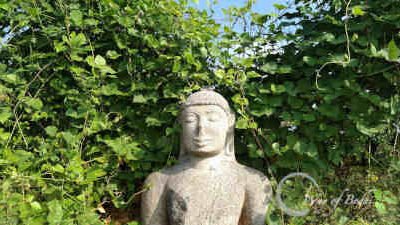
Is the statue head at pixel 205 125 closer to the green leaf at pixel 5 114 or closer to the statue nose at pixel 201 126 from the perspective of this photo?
the statue nose at pixel 201 126

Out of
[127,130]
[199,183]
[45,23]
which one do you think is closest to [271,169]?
[199,183]

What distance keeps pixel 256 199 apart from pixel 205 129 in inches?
21.5

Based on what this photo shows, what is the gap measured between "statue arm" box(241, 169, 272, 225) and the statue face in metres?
0.29

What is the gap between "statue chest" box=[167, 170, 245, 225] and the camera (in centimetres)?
275

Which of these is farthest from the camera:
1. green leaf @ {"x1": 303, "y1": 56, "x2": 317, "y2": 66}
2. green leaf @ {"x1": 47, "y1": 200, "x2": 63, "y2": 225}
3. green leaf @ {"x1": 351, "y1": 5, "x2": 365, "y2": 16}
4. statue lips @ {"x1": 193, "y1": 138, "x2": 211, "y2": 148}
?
green leaf @ {"x1": 303, "y1": 56, "x2": 317, "y2": 66}

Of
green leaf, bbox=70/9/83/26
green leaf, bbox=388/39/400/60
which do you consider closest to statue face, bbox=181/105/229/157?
green leaf, bbox=70/9/83/26

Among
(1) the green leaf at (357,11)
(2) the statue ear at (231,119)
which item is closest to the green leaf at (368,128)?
(1) the green leaf at (357,11)

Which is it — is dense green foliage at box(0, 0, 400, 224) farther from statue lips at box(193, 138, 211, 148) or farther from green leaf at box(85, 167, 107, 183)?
statue lips at box(193, 138, 211, 148)

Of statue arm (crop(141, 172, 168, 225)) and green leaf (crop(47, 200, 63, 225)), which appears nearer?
green leaf (crop(47, 200, 63, 225))

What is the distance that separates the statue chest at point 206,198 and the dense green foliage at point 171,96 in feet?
0.86

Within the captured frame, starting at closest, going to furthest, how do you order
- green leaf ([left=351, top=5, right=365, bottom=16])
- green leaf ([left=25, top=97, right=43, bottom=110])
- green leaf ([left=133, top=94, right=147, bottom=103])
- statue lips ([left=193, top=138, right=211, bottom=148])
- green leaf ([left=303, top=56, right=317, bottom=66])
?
green leaf ([left=351, top=5, right=365, bottom=16]) → statue lips ([left=193, top=138, right=211, bottom=148]) → green leaf ([left=303, top=56, right=317, bottom=66]) → green leaf ([left=25, top=97, right=43, bottom=110]) → green leaf ([left=133, top=94, right=147, bottom=103])

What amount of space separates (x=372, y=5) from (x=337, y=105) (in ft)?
2.13

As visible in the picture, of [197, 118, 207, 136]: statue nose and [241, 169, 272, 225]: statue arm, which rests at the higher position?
[197, 118, 207, 136]: statue nose

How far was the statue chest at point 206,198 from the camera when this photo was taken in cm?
275
